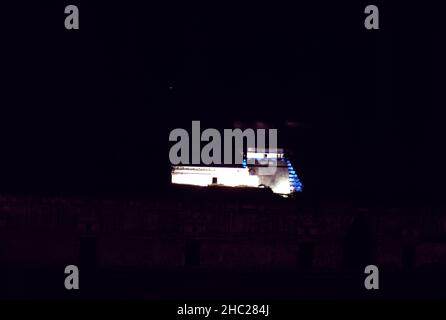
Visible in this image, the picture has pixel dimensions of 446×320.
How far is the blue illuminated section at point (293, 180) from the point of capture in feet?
60.6

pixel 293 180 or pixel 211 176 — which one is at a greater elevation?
pixel 211 176

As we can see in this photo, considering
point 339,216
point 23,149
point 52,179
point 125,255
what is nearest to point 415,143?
point 339,216

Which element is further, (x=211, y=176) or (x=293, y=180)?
(x=293, y=180)

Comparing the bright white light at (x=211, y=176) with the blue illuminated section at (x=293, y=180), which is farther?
the blue illuminated section at (x=293, y=180)

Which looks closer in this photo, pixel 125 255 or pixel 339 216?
pixel 125 255

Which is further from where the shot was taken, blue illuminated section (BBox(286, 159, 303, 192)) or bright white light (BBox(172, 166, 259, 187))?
blue illuminated section (BBox(286, 159, 303, 192))

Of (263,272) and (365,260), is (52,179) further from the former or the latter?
(365,260)

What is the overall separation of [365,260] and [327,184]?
165 inches

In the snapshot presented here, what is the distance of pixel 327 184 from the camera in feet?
58.2

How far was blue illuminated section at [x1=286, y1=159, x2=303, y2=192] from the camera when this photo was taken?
60.6 feet

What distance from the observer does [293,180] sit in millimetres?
19125
